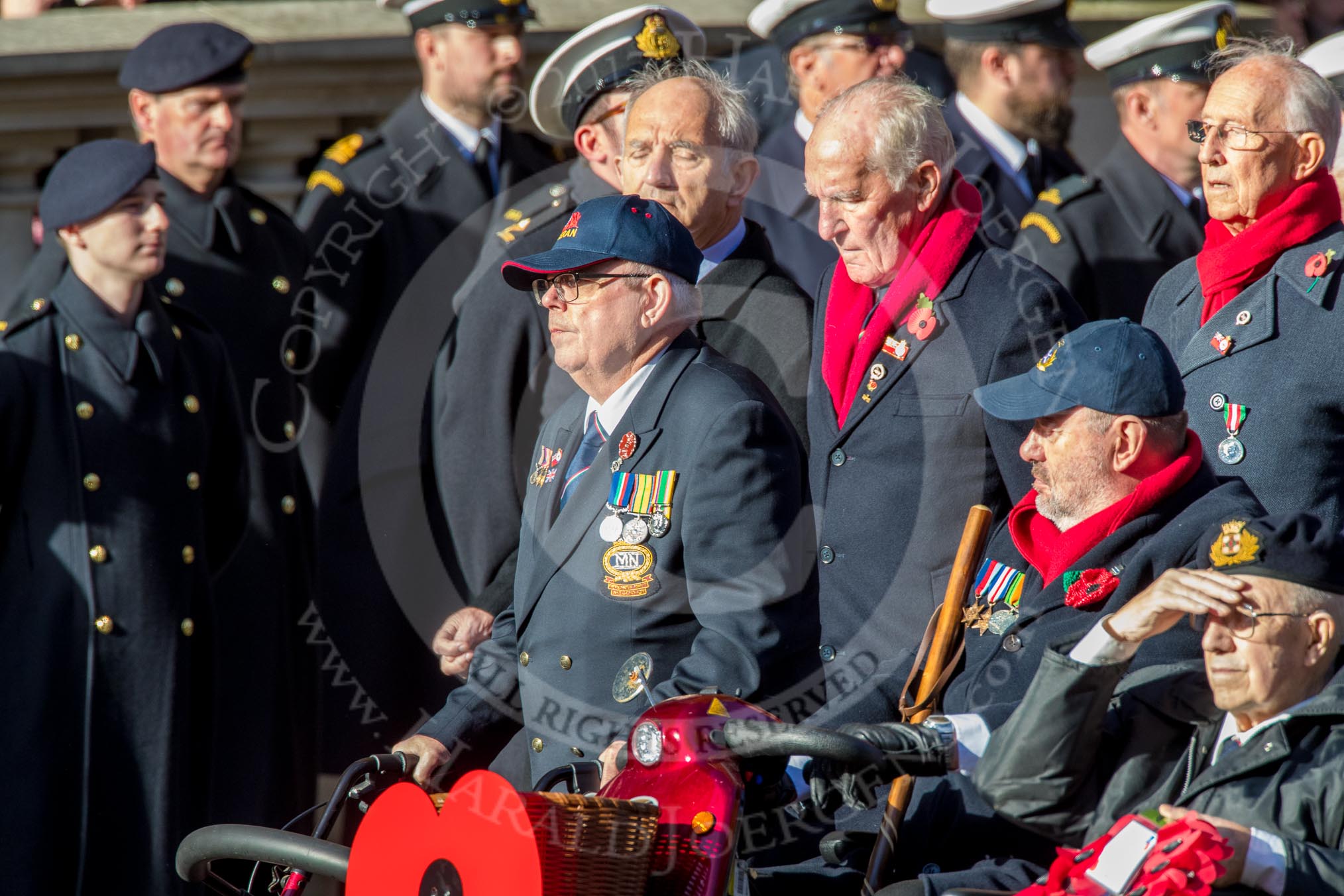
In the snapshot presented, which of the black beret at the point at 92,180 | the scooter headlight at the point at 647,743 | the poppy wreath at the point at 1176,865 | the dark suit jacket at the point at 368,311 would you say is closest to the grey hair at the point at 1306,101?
the poppy wreath at the point at 1176,865

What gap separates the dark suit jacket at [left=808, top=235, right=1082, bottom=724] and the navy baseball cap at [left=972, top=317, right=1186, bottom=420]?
48 centimetres

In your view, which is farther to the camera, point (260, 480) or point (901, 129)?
point (260, 480)

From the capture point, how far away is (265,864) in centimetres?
402

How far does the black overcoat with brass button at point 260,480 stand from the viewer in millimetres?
5840

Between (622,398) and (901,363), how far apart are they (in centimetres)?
74

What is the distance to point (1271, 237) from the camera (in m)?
4.25

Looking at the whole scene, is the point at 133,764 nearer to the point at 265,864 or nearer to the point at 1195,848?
the point at 265,864

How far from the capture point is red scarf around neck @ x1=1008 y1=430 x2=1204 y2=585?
348cm

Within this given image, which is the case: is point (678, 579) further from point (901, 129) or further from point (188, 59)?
point (188, 59)

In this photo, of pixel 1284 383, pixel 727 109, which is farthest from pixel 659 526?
pixel 727 109

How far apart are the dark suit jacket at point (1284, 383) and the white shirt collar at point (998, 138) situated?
1981mm

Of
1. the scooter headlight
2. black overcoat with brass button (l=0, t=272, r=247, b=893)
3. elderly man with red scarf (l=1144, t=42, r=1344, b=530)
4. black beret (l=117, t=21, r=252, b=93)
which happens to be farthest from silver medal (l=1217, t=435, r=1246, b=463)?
black beret (l=117, t=21, r=252, b=93)

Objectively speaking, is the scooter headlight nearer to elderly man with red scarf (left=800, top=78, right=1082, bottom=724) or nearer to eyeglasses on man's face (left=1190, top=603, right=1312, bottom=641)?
eyeglasses on man's face (left=1190, top=603, right=1312, bottom=641)

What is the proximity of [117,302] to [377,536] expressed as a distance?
42.5 inches
